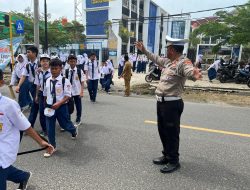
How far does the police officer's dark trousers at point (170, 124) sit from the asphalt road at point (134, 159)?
30cm

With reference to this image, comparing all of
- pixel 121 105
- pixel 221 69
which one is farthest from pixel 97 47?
pixel 121 105

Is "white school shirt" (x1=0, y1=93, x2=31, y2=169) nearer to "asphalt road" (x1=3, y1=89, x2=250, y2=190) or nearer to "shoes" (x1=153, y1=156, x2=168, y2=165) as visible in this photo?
"asphalt road" (x1=3, y1=89, x2=250, y2=190)

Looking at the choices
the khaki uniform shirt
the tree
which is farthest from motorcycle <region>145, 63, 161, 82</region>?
the khaki uniform shirt

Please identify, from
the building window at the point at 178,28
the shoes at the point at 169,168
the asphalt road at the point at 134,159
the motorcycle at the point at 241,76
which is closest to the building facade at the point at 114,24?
the building window at the point at 178,28

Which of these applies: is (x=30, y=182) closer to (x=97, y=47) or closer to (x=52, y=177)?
(x=52, y=177)

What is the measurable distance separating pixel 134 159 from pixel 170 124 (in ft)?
2.93

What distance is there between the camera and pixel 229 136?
5199 millimetres

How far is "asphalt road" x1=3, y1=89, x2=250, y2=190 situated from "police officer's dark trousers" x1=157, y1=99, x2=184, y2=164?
0.98 ft

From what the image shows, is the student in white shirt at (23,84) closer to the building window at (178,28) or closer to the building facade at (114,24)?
the building facade at (114,24)

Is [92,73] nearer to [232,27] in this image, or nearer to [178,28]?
[232,27]

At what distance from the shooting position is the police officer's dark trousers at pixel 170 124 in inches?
137

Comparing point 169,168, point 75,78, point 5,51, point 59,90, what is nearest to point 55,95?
point 59,90

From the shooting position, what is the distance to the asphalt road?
3.30 metres

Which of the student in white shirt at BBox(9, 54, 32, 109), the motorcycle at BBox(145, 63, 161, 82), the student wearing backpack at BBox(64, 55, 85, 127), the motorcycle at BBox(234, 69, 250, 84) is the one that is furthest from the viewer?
the motorcycle at BBox(145, 63, 161, 82)
